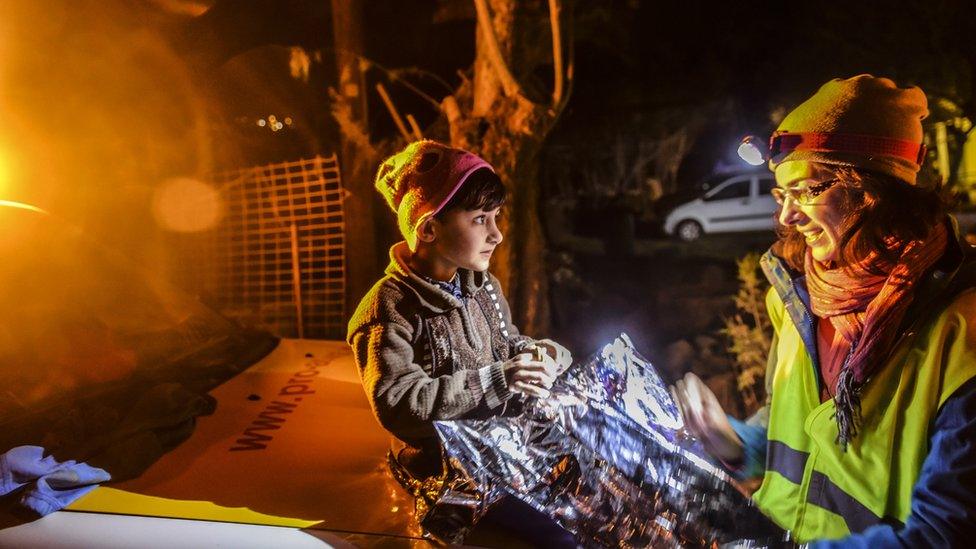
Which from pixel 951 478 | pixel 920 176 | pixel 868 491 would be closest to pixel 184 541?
pixel 868 491

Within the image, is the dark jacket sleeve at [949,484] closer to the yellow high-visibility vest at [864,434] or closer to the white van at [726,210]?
the yellow high-visibility vest at [864,434]

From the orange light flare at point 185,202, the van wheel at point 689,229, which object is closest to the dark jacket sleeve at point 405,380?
the orange light flare at point 185,202

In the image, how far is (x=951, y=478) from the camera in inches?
57.2

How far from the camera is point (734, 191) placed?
6.03 m

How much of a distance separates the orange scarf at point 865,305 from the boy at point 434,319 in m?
0.87

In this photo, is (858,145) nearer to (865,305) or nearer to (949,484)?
(865,305)

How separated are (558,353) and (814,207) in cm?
96


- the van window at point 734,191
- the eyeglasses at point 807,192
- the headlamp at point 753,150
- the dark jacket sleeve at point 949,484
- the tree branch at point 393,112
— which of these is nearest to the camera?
the dark jacket sleeve at point 949,484

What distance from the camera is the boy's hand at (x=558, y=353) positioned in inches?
83.8

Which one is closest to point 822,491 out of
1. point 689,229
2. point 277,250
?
point 277,250

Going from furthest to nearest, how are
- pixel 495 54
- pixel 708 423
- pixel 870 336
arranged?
pixel 495 54, pixel 708 423, pixel 870 336

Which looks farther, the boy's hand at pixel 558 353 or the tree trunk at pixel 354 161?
the tree trunk at pixel 354 161

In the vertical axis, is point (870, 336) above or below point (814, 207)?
below

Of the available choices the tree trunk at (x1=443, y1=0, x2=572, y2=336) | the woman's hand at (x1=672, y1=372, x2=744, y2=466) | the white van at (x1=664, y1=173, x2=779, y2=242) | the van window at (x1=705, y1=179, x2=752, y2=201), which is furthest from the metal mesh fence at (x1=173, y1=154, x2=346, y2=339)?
the van window at (x1=705, y1=179, x2=752, y2=201)
